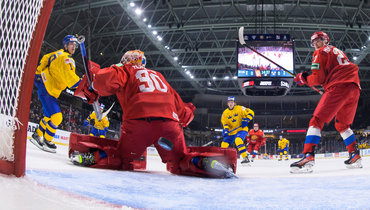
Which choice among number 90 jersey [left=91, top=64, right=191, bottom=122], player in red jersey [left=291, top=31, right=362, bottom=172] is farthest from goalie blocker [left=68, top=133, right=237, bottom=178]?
player in red jersey [left=291, top=31, right=362, bottom=172]

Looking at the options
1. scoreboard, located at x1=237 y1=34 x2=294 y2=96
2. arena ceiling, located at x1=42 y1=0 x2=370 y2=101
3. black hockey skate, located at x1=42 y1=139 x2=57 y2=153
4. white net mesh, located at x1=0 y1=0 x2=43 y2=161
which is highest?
arena ceiling, located at x1=42 y1=0 x2=370 y2=101

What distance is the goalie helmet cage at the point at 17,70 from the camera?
1122mm

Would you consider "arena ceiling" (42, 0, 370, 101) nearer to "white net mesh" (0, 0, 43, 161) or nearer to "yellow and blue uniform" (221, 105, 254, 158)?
"yellow and blue uniform" (221, 105, 254, 158)

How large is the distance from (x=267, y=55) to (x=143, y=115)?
23.1ft

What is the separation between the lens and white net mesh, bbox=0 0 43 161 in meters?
1.13

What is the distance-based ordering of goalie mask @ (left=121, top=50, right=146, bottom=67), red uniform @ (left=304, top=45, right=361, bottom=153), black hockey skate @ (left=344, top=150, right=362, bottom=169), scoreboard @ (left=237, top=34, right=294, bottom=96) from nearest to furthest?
goalie mask @ (left=121, top=50, right=146, bottom=67)
red uniform @ (left=304, top=45, right=361, bottom=153)
black hockey skate @ (left=344, top=150, right=362, bottom=169)
scoreboard @ (left=237, top=34, right=294, bottom=96)

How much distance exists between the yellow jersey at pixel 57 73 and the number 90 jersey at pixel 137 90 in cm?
157

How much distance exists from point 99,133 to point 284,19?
29.6 feet

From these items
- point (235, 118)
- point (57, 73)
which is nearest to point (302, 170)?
point (57, 73)

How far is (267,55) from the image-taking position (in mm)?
8797

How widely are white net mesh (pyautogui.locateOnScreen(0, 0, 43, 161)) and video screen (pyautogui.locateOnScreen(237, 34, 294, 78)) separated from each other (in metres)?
8.04

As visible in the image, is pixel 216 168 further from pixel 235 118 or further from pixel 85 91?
pixel 235 118

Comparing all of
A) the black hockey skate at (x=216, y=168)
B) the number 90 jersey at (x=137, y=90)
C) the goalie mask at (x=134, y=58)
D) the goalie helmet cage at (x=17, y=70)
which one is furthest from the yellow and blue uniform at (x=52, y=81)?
the goalie helmet cage at (x=17, y=70)

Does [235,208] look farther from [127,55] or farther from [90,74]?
[127,55]
